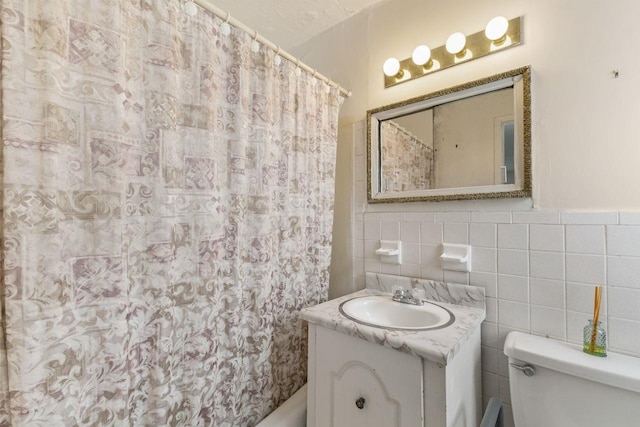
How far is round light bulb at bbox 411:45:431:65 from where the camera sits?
4.15 feet

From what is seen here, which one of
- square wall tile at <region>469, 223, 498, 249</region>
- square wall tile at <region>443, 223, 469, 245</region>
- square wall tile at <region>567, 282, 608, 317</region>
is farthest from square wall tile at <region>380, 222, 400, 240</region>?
square wall tile at <region>567, 282, 608, 317</region>

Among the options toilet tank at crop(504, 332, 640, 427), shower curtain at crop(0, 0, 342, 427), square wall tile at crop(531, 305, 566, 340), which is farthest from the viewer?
square wall tile at crop(531, 305, 566, 340)

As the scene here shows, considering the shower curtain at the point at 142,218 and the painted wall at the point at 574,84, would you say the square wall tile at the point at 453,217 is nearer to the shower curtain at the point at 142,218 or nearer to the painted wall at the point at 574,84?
the painted wall at the point at 574,84

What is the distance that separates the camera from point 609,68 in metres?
0.91

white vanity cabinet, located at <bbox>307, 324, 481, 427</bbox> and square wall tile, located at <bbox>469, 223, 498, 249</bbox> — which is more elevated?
square wall tile, located at <bbox>469, 223, 498, 249</bbox>

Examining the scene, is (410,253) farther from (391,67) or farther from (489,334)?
(391,67)

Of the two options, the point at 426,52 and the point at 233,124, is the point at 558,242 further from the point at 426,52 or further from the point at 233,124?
the point at 233,124

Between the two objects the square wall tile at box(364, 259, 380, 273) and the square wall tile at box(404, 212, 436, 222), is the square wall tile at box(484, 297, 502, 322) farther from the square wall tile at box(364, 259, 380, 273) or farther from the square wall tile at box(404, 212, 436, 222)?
the square wall tile at box(364, 259, 380, 273)

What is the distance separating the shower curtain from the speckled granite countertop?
0.98ft

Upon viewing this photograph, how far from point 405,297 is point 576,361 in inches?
21.7

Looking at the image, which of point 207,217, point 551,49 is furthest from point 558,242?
point 207,217

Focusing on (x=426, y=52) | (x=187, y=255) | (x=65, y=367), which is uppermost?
(x=426, y=52)

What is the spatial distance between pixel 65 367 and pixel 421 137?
59.1 inches

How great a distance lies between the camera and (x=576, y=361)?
0.82 metres
